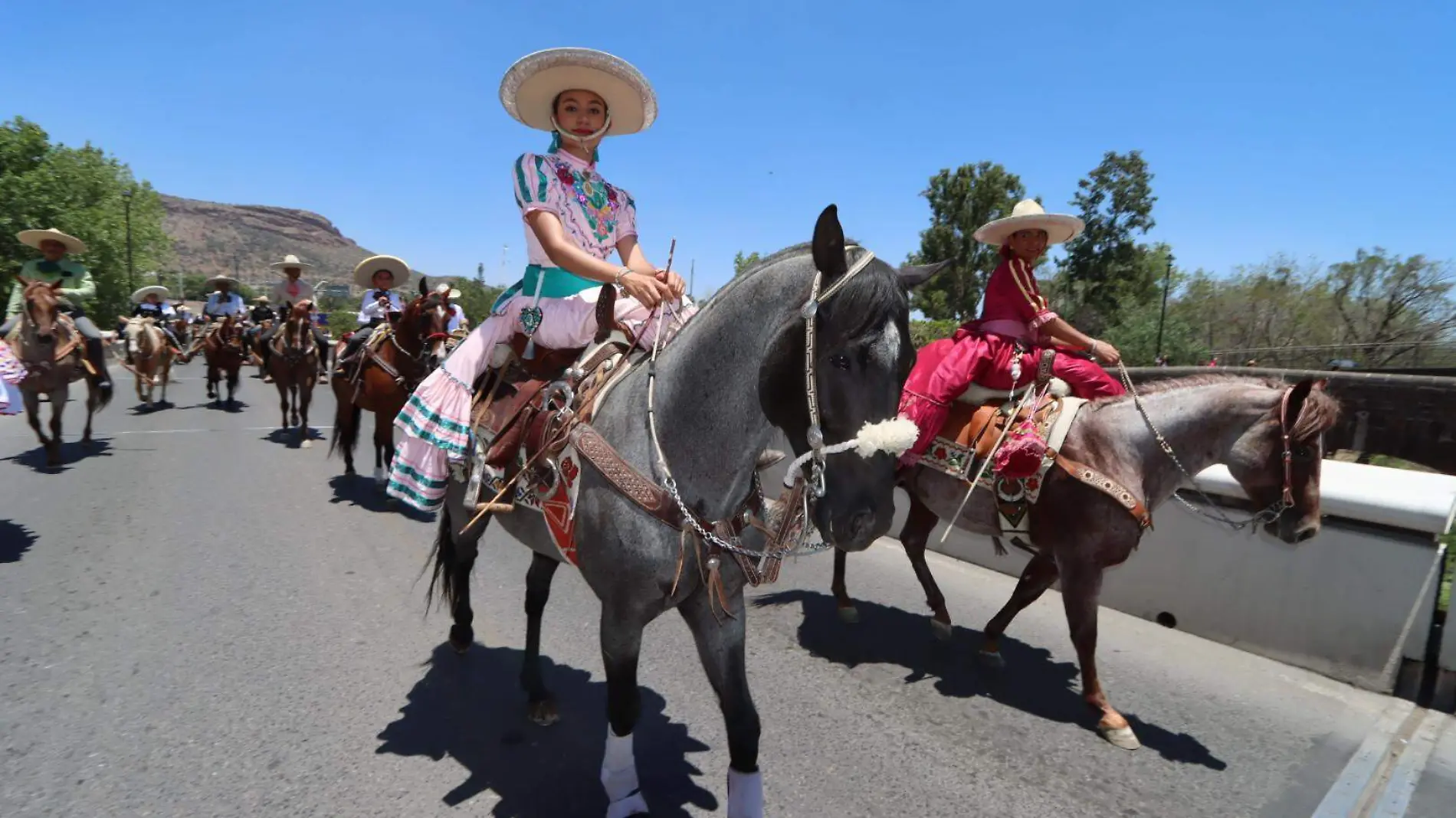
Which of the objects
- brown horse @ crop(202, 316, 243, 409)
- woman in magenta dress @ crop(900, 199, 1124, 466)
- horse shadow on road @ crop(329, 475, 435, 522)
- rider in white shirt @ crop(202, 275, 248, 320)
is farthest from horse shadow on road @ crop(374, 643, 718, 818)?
rider in white shirt @ crop(202, 275, 248, 320)

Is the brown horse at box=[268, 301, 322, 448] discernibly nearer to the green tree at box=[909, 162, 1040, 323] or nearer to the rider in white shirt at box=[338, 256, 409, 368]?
the rider in white shirt at box=[338, 256, 409, 368]

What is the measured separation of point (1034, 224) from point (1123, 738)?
288 centimetres

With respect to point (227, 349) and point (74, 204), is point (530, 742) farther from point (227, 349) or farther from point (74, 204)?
point (74, 204)

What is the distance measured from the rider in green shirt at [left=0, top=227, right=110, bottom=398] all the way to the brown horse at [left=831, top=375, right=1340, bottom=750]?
386 inches

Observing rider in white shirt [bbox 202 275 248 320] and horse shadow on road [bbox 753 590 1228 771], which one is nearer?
horse shadow on road [bbox 753 590 1228 771]

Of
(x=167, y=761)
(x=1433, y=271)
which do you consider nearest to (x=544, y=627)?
(x=167, y=761)

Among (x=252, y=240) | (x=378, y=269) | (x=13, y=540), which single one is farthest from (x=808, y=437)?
(x=252, y=240)

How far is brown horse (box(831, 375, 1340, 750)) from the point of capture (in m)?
3.36

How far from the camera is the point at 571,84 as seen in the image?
8.72 feet

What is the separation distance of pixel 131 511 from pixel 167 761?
4932 millimetres

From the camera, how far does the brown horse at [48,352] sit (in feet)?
24.1

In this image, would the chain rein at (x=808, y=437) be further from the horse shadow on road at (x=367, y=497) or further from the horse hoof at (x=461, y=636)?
the horse shadow on road at (x=367, y=497)

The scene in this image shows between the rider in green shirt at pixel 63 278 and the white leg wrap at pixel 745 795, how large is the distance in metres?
9.09

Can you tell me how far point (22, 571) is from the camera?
15.7 feet
